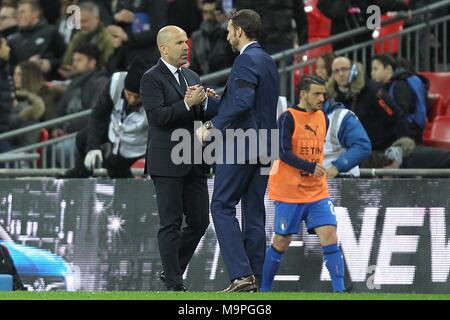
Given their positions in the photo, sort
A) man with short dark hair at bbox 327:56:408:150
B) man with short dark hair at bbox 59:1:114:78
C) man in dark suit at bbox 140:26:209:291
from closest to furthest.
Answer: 1. man in dark suit at bbox 140:26:209:291
2. man with short dark hair at bbox 327:56:408:150
3. man with short dark hair at bbox 59:1:114:78

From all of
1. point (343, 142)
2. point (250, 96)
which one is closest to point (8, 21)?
point (343, 142)

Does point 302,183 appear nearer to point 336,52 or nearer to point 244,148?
point 244,148

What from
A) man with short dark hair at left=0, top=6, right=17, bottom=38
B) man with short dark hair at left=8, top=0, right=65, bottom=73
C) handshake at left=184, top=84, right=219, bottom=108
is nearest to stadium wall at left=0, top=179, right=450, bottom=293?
handshake at left=184, top=84, right=219, bottom=108

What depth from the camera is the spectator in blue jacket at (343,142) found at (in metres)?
13.9


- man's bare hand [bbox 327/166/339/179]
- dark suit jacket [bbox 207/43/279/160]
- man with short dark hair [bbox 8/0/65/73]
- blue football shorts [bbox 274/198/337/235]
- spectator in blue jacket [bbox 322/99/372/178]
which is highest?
man with short dark hair [bbox 8/0/65/73]

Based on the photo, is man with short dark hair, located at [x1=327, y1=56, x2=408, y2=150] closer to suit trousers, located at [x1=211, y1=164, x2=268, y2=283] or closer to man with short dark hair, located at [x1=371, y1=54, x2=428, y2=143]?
man with short dark hair, located at [x1=371, y1=54, x2=428, y2=143]

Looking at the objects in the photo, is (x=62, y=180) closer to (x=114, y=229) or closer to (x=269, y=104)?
(x=114, y=229)

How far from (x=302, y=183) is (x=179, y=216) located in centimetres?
124

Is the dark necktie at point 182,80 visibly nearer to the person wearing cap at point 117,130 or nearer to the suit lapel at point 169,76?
the suit lapel at point 169,76

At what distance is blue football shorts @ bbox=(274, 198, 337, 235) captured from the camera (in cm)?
1305

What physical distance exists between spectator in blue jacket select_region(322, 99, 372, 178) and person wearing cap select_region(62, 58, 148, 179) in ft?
6.16

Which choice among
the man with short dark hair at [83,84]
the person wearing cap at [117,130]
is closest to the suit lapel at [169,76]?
the person wearing cap at [117,130]
